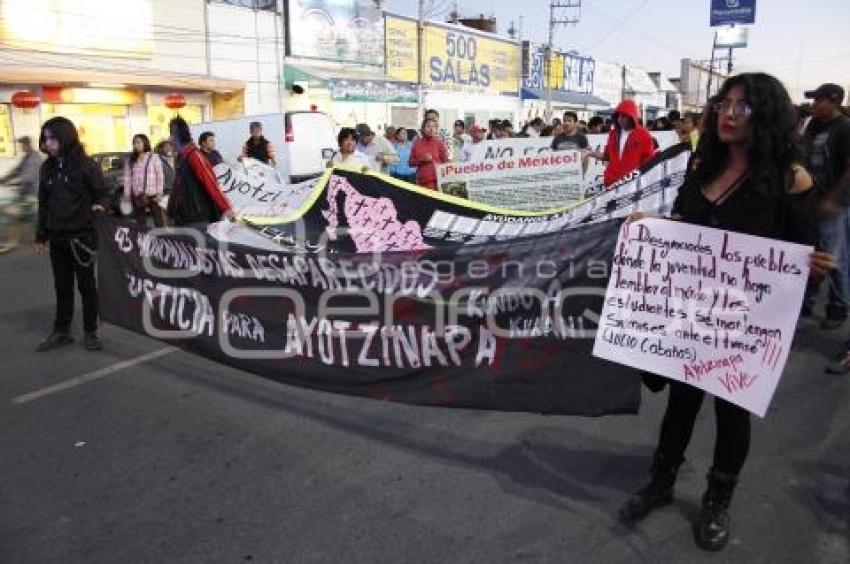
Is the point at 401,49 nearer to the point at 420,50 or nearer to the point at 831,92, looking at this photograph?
the point at 420,50

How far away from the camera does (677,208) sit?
3275 millimetres

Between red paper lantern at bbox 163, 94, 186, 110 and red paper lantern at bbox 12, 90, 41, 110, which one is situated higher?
red paper lantern at bbox 163, 94, 186, 110

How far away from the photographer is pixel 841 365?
5324mm

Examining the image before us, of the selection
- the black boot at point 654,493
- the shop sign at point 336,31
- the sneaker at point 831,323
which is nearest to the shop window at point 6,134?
the shop sign at point 336,31

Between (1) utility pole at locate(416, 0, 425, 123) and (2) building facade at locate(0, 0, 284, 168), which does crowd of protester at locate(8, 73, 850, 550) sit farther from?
(1) utility pole at locate(416, 0, 425, 123)

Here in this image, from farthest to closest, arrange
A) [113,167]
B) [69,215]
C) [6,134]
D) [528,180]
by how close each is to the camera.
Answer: [6,134]
[113,167]
[528,180]
[69,215]

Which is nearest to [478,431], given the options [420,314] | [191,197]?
[420,314]

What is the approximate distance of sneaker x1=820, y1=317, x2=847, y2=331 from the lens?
647cm

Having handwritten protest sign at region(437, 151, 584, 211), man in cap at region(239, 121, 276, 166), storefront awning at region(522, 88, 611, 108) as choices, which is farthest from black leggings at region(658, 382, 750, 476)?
storefront awning at region(522, 88, 611, 108)

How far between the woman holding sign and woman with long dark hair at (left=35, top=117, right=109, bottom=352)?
181 inches

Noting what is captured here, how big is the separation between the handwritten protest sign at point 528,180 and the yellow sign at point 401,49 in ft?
67.6

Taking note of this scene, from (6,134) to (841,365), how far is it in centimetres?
1686

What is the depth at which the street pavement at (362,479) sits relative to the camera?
10.4 feet

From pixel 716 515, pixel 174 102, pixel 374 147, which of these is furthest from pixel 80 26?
pixel 716 515
